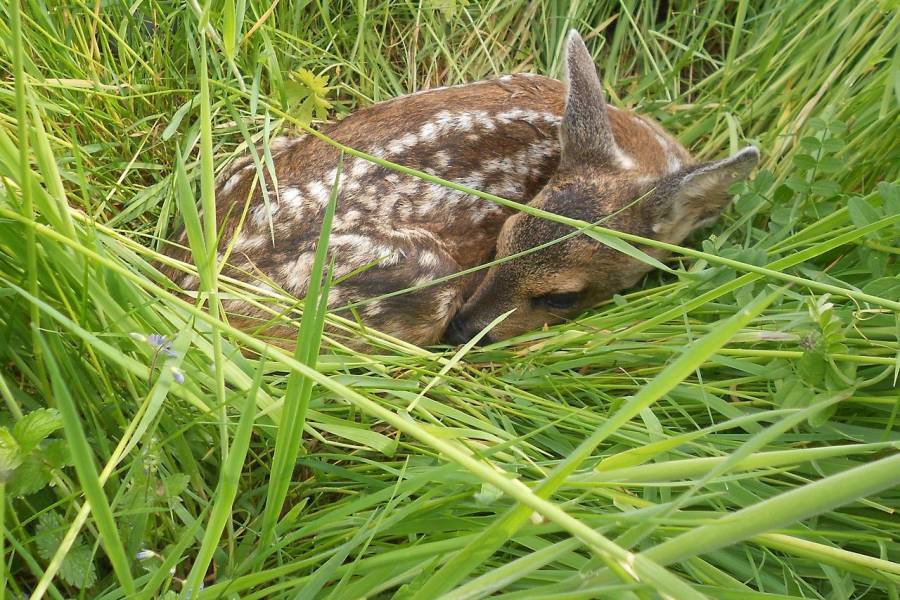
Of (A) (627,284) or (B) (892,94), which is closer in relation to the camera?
(B) (892,94)

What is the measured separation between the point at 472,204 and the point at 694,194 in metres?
0.74

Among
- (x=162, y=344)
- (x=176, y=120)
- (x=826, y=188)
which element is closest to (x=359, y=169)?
(x=176, y=120)

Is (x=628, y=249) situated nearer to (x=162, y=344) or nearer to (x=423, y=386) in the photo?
(x=423, y=386)

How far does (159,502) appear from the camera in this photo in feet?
4.37

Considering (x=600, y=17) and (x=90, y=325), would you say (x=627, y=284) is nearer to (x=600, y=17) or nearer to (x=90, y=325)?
(x=600, y=17)

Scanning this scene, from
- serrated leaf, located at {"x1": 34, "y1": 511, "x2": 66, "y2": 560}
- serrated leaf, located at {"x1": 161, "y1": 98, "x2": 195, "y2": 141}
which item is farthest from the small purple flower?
serrated leaf, located at {"x1": 161, "y1": 98, "x2": 195, "y2": 141}

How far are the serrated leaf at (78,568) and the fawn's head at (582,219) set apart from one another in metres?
1.38

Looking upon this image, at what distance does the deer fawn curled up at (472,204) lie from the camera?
2264 mm

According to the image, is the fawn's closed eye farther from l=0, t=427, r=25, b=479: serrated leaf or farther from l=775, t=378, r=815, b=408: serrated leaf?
l=0, t=427, r=25, b=479: serrated leaf

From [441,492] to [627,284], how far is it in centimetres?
131

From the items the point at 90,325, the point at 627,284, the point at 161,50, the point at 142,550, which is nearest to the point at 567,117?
the point at 627,284

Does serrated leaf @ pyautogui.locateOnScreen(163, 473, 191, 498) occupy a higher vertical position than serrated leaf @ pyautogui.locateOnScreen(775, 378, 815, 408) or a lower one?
higher

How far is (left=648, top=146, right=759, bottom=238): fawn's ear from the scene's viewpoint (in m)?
2.14

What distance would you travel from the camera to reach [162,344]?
1.25 m
